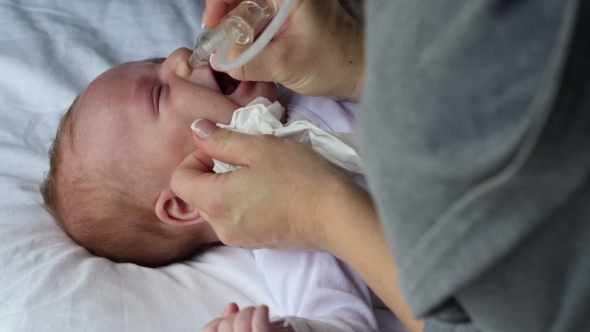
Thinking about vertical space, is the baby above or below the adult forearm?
below

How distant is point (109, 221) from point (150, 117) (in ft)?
0.68

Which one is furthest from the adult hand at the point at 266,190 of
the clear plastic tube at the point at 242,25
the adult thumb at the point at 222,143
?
the clear plastic tube at the point at 242,25

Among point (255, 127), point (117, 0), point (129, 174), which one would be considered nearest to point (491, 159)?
point (255, 127)

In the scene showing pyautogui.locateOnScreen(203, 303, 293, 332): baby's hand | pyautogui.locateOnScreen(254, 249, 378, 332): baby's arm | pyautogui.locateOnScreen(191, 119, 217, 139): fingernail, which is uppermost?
pyautogui.locateOnScreen(191, 119, 217, 139): fingernail

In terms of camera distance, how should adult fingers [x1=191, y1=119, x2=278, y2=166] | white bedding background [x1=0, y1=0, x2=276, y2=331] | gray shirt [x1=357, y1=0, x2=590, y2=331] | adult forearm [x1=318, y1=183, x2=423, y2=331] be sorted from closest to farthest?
gray shirt [x1=357, y1=0, x2=590, y2=331], adult forearm [x1=318, y1=183, x2=423, y2=331], adult fingers [x1=191, y1=119, x2=278, y2=166], white bedding background [x1=0, y1=0, x2=276, y2=331]

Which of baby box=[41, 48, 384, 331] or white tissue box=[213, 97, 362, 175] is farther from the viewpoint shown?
baby box=[41, 48, 384, 331]

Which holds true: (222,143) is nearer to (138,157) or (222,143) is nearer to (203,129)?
(203,129)

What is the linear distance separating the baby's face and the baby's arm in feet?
0.84

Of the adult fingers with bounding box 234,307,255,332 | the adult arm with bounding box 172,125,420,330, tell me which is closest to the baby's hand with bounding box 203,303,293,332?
the adult fingers with bounding box 234,307,255,332

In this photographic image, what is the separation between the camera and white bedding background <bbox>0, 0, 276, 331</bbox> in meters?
0.95

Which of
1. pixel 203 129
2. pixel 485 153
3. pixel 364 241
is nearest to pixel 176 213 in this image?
pixel 203 129

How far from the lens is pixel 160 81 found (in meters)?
1.12

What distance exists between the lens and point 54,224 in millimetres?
1157

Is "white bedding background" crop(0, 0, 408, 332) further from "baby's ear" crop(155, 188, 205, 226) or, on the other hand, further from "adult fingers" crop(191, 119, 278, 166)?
"adult fingers" crop(191, 119, 278, 166)
